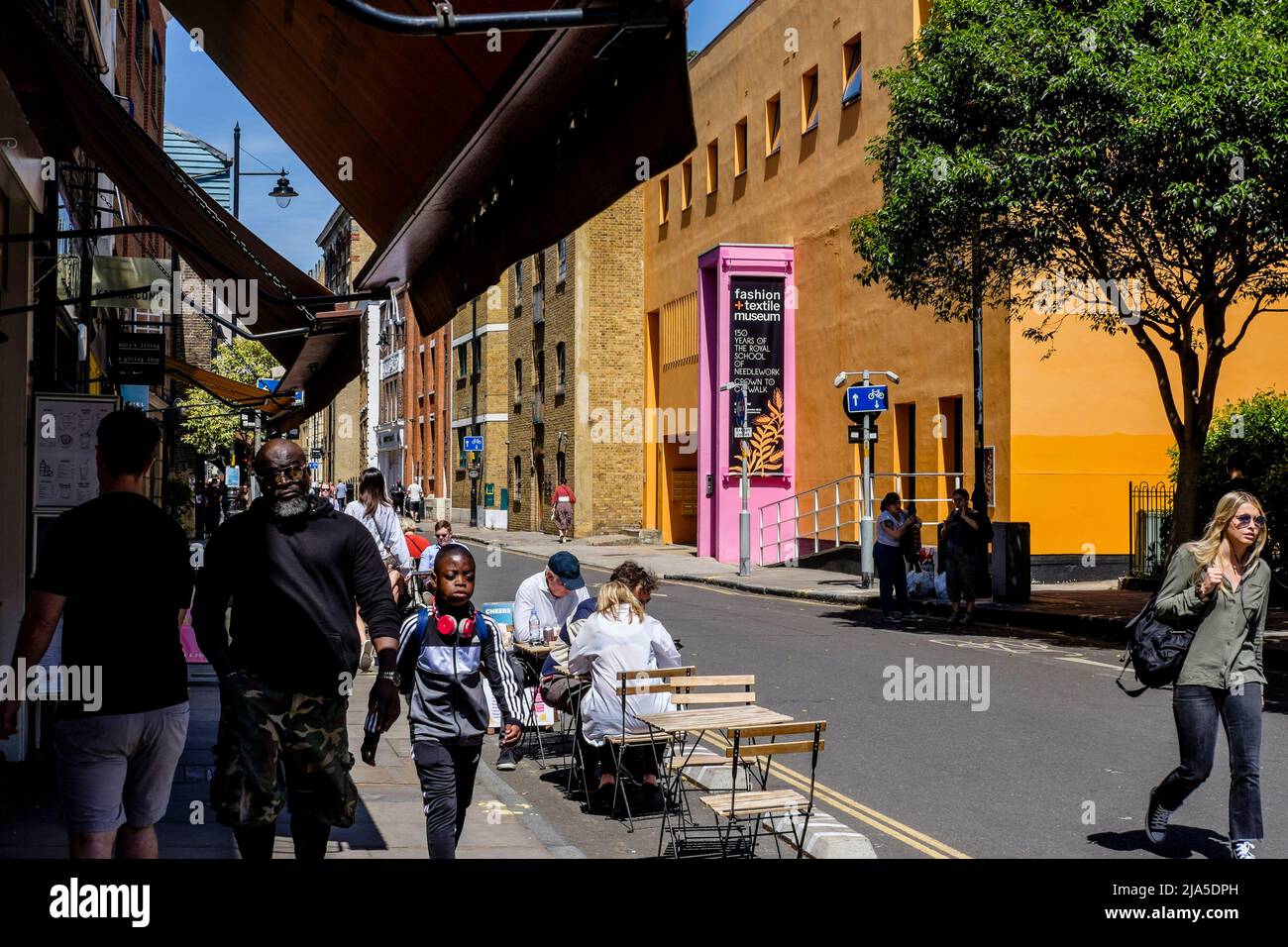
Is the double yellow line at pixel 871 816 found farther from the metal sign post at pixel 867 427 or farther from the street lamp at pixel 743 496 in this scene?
the street lamp at pixel 743 496

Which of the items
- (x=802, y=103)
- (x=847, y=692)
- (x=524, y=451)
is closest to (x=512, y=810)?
(x=847, y=692)

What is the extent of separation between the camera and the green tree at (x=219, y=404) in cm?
→ 5312

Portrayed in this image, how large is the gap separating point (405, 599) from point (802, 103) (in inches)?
866

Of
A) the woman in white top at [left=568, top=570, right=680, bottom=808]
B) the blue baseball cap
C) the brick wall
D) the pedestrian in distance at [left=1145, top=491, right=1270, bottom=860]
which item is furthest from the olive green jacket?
the brick wall

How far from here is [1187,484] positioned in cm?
1691

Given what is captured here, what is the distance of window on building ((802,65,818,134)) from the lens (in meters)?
31.3

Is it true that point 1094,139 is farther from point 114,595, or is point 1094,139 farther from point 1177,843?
point 114,595

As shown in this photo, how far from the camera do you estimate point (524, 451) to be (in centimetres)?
5066

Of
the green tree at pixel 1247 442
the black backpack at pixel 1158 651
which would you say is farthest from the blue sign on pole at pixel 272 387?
the green tree at pixel 1247 442

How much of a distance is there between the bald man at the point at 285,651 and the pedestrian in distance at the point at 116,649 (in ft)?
0.78

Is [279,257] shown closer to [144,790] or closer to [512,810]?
[512,810]

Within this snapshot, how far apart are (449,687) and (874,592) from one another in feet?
58.5

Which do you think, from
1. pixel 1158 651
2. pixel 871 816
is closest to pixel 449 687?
pixel 871 816

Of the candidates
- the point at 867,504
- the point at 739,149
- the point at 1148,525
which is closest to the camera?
the point at 1148,525
